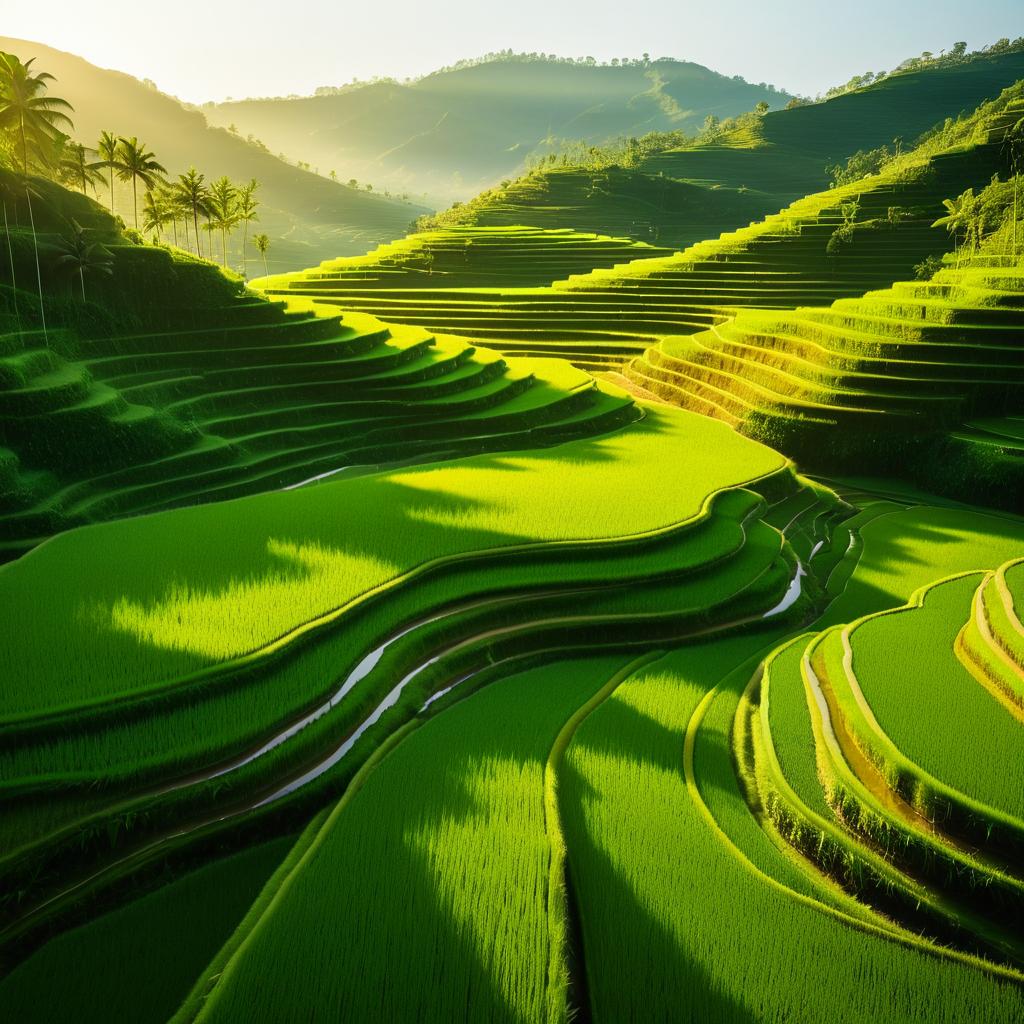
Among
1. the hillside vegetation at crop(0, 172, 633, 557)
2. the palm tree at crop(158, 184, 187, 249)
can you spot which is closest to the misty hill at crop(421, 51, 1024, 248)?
the palm tree at crop(158, 184, 187, 249)

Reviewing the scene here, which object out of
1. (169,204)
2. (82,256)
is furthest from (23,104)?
(169,204)

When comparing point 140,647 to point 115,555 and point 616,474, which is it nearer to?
point 115,555

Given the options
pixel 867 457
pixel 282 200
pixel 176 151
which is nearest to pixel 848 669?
pixel 867 457

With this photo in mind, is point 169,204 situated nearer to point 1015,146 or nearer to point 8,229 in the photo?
point 8,229

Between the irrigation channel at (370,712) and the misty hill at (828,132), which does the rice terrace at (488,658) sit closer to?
the irrigation channel at (370,712)

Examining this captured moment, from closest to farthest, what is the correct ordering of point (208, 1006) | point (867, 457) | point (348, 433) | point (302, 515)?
1. point (208, 1006)
2. point (302, 515)
3. point (348, 433)
4. point (867, 457)

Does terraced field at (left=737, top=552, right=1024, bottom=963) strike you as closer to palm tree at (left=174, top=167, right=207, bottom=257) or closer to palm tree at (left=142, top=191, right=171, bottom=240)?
palm tree at (left=174, top=167, right=207, bottom=257)

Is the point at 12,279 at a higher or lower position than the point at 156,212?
lower
